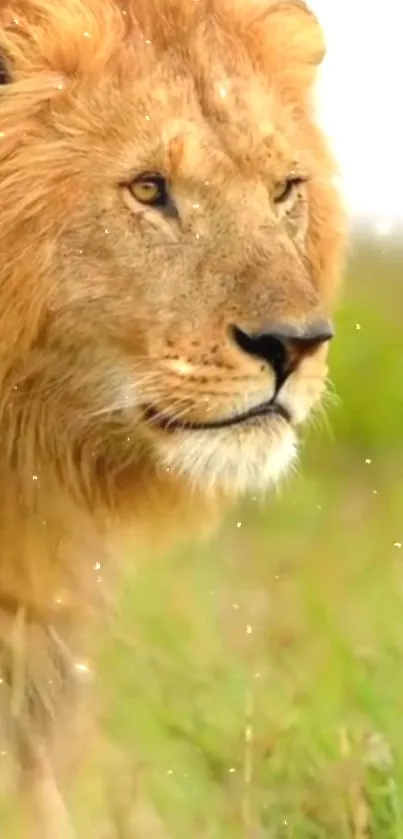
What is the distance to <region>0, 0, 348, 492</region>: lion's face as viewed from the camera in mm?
1157

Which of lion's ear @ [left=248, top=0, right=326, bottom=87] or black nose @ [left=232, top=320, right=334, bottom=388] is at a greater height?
lion's ear @ [left=248, top=0, right=326, bottom=87]

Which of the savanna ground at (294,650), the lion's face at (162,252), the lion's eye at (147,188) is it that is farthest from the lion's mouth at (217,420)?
the savanna ground at (294,650)

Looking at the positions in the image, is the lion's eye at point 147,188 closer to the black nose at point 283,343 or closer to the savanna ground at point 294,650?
the black nose at point 283,343

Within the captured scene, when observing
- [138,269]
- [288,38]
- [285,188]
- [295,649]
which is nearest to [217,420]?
[138,269]

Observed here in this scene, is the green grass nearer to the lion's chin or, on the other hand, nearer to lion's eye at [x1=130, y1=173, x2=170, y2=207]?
the lion's chin

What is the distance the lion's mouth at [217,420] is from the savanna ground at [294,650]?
314 mm

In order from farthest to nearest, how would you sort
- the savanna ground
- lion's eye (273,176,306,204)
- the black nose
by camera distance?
the savanna ground, lion's eye (273,176,306,204), the black nose

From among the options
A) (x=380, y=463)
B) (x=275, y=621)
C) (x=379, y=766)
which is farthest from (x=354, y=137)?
(x=379, y=766)

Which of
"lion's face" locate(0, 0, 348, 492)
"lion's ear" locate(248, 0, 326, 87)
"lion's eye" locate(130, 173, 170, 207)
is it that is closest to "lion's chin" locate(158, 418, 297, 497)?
"lion's face" locate(0, 0, 348, 492)

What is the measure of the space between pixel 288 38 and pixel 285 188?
185 millimetres

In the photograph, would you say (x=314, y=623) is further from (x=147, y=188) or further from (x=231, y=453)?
(x=147, y=188)

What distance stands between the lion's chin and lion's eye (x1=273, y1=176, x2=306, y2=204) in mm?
237

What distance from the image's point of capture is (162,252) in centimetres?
118

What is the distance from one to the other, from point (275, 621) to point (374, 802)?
0.31 m
